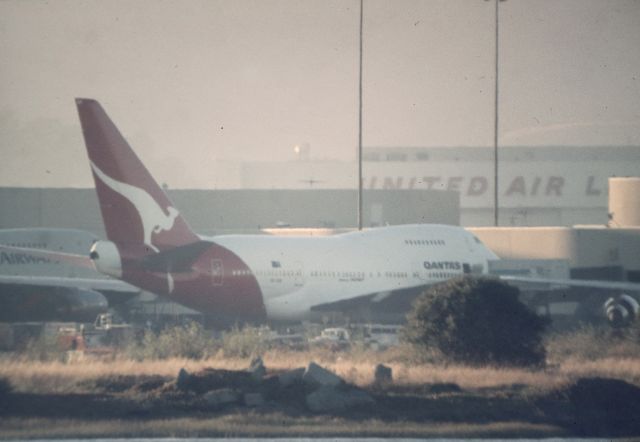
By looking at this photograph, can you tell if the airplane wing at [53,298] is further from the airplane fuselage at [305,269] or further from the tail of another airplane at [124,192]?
the tail of another airplane at [124,192]

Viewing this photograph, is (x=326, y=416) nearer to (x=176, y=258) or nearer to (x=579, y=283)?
(x=176, y=258)

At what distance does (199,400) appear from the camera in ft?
87.8

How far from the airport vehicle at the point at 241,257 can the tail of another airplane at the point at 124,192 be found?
0.12 feet

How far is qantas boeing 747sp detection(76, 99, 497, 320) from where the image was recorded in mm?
44938

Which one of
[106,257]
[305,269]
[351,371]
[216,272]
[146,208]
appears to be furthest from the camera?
[305,269]

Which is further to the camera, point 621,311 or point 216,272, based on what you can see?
point 621,311

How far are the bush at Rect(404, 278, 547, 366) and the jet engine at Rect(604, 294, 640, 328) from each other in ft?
48.5

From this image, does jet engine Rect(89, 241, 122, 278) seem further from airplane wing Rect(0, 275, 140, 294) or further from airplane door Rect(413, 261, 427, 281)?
airplane door Rect(413, 261, 427, 281)

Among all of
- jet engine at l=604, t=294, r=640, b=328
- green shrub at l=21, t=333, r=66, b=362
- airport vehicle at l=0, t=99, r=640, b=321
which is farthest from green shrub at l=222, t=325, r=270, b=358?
jet engine at l=604, t=294, r=640, b=328

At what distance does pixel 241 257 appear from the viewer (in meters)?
50.0

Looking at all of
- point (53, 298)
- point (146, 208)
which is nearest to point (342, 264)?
point (146, 208)

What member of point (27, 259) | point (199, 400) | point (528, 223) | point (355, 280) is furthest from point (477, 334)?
point (528, 223)

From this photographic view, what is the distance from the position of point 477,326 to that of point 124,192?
15191 millimetres

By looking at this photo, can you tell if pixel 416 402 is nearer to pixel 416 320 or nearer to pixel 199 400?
pixel 199 400
